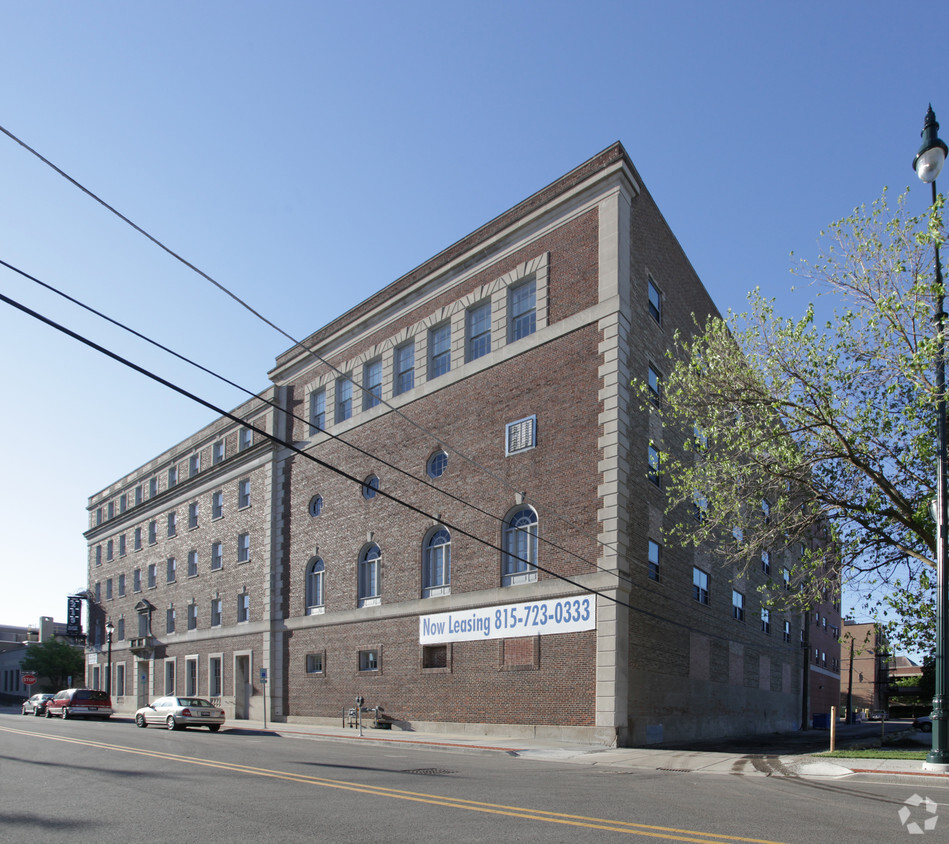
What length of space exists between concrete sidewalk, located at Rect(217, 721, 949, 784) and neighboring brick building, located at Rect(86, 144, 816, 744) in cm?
141

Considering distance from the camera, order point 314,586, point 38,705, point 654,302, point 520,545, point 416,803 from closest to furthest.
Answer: point 416,803
point 520,545
point 654,302
point 314,586
point 38,705

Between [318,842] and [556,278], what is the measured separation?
2105 centimetres

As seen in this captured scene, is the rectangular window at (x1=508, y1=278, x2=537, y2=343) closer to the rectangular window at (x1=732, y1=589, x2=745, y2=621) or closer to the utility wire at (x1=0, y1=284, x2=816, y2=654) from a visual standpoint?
the utility wire at (x1=0, y1=284, x2=816, y2=654)

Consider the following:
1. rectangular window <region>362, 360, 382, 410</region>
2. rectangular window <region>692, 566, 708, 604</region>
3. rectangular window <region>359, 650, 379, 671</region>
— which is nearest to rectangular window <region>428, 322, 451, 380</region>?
rectangular window <region>362, 360, 382, 410</region>

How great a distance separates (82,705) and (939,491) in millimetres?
39787

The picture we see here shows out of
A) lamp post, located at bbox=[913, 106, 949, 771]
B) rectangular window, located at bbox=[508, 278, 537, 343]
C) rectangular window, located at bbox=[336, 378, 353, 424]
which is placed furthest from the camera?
rectangular window, located at bbox=[336, 378, 353, 424]

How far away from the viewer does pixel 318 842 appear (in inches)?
293

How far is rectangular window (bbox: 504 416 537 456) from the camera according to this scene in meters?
25.5

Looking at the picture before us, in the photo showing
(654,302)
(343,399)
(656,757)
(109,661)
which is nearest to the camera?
(656,757)

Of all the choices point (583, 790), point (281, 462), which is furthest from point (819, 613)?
point (583, 790)

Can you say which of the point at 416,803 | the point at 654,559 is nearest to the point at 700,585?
the point at 654,559

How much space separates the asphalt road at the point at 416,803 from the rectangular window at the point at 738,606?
19.5m

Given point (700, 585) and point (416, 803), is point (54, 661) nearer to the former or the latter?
point (700, 585)

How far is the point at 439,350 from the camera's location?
30.3 metres
